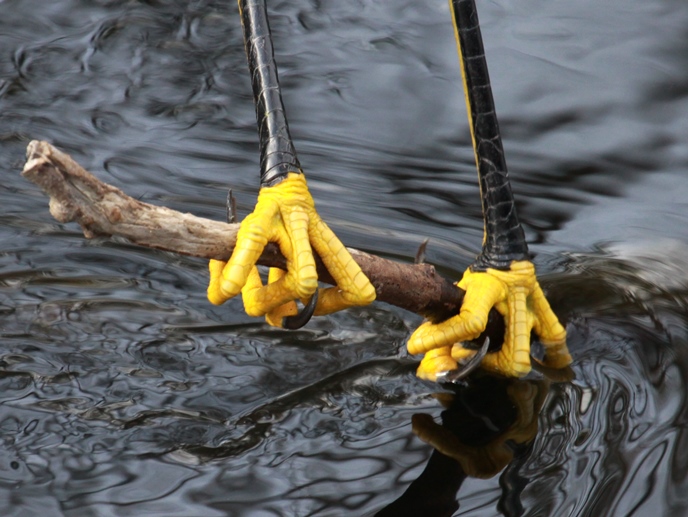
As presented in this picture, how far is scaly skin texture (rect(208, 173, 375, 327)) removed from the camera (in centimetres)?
134

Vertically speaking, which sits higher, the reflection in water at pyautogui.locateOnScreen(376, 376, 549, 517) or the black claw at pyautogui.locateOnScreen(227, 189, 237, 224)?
the black claw at pyautogui.locateOnScreen(227, 189, 237, 224)

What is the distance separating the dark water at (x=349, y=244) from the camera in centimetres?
143

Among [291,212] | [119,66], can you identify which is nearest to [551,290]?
[291,212]

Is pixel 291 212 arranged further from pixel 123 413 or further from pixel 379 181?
pixel 379 181

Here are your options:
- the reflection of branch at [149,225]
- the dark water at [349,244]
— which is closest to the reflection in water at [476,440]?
the dark water at [349,244]

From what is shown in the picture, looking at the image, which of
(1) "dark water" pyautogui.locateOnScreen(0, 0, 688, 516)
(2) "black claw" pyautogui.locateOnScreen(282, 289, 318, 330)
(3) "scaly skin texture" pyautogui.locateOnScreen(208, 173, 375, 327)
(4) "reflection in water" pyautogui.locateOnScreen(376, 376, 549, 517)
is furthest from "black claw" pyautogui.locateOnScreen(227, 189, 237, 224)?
(4) "reflection in water" pyautogui.locateOnScreen(376, 376, 549, 517)

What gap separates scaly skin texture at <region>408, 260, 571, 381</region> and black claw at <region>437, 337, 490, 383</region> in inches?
0.6

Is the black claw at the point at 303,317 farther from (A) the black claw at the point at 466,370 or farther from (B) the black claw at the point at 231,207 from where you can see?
(A) the black claw at the point at 466,370

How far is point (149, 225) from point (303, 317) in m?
0.34

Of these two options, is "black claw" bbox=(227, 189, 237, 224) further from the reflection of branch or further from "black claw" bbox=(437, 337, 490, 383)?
"black claw" bbox=(437, 337, 490, 383)

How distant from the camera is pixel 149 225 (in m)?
1.19

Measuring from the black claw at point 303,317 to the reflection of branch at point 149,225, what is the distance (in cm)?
7

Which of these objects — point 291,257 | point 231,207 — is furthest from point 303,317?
point 231,207

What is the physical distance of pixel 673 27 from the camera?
2.57m
